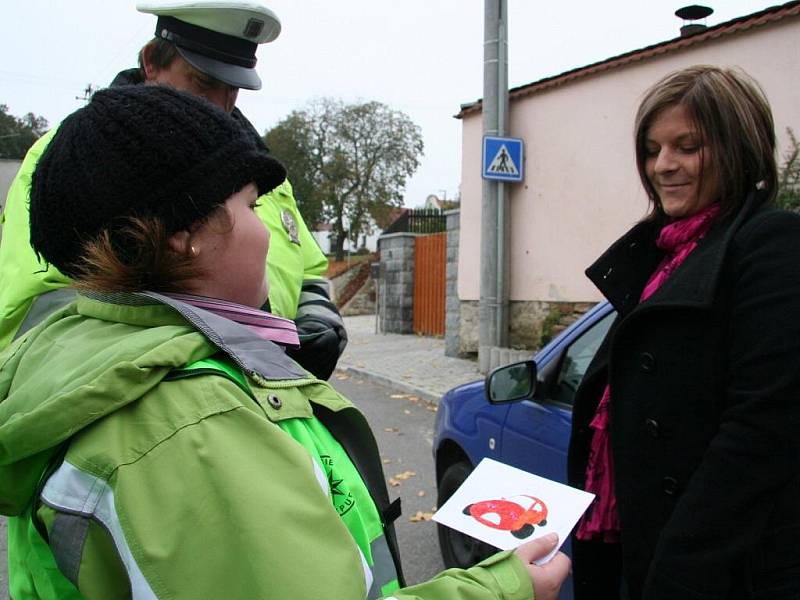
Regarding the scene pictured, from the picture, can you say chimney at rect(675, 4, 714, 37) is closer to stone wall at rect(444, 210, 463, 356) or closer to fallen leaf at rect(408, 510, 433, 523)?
stone wall at rect(444, 210, 463, 356)

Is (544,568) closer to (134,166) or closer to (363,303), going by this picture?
(134,166)

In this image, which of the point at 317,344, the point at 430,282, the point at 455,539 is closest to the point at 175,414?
the point at 317,344

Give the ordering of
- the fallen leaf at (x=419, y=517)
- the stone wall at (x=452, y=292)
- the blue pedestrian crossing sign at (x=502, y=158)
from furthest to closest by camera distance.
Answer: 1. the stone wall at (x=452, y=292)
2. the blue pedestrian crossing sign at (x=502, y=158)
3. the fallen leaf at (x=419, y=517)

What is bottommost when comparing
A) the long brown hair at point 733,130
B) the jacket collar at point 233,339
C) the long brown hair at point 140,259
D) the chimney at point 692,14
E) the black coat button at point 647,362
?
the black coat button at point 647,362

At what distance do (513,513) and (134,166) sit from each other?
1.01 metres

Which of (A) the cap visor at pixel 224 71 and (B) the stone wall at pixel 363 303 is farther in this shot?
(B) the stone wall at pixel 363 303

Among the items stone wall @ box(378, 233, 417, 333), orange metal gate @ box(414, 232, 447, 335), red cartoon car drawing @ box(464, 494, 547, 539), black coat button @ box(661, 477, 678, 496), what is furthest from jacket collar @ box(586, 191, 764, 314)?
stone wall @ box(378, 233, 417, 333)

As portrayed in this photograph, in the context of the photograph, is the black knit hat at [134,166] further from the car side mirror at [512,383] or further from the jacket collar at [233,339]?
the car side mirror at [512,383]

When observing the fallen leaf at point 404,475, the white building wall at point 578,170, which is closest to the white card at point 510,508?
the fallen leaf at point 404,475

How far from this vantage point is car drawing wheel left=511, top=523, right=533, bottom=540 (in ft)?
4.37

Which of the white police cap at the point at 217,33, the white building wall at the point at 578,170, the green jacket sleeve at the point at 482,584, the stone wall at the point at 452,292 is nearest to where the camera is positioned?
the green jacket sleeve at the point at 482,584

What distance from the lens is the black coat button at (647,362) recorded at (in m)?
1.50

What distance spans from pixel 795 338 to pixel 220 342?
1.09 metres

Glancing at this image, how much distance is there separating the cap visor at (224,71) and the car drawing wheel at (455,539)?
6.53 feet
